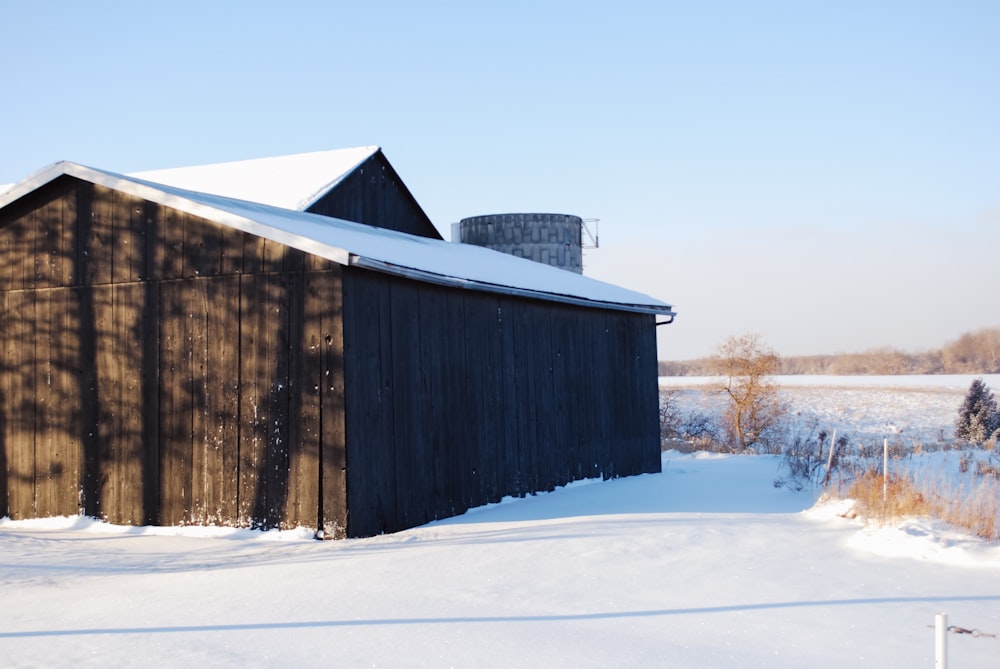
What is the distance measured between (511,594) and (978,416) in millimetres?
26880

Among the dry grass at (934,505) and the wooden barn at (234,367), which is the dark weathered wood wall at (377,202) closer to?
the wooden barn at (234,367)

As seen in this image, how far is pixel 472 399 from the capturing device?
1194 cm

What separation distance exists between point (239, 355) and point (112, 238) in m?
2.01

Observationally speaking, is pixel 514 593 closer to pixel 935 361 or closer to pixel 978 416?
pixel 978 416

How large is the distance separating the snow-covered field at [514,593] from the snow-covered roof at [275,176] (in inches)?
286

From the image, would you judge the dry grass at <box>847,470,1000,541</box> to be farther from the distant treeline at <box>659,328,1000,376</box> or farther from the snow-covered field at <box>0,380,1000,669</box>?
the distant treeline at <box>659,328,1000,376</box>

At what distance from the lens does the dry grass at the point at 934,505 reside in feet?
29.9

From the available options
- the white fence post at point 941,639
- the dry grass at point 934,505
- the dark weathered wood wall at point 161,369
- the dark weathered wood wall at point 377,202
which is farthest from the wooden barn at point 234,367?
the white fence post at point 941,639

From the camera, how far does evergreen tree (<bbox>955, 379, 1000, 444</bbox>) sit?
28.8 metres

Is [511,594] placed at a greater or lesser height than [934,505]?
lesser

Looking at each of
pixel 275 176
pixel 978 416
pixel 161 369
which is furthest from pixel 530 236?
pixel 161 369

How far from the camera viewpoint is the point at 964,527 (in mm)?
9109

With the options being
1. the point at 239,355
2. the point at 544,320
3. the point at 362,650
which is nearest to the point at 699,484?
the point at 544,320

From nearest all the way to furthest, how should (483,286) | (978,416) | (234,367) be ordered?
(234,367)
(483,286)
(978,416)
